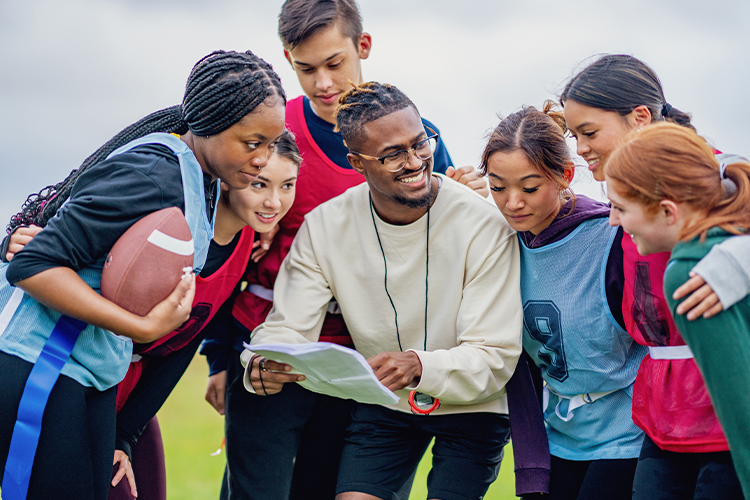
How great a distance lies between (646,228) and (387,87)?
143cm

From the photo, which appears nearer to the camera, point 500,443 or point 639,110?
point 639,110

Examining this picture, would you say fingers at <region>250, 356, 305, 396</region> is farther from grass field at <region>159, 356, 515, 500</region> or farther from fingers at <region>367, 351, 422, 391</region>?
grass field at <region>159, 356, 515, 500</region>

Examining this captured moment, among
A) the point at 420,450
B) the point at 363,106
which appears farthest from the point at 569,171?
the point at 420,450

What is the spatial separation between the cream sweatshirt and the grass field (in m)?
4.02

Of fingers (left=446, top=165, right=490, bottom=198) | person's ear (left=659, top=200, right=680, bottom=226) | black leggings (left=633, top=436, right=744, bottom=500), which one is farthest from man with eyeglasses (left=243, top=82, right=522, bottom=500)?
person's ear (left=659, top=200, right=680, bottom=226)

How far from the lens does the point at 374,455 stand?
Answer: 2.85m

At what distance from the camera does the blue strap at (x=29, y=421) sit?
6.73 ft

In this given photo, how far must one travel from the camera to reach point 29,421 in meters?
2.05

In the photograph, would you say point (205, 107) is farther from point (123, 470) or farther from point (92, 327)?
point (123, 470)

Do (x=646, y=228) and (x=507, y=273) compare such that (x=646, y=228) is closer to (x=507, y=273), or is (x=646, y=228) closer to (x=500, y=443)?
(x=507, y=273)

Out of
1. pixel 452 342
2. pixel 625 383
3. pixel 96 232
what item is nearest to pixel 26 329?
pixel 96 232

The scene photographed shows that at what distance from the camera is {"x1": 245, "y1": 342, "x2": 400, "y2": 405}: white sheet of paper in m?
2.16

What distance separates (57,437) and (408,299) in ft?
4.61

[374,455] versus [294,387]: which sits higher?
[294,387]
